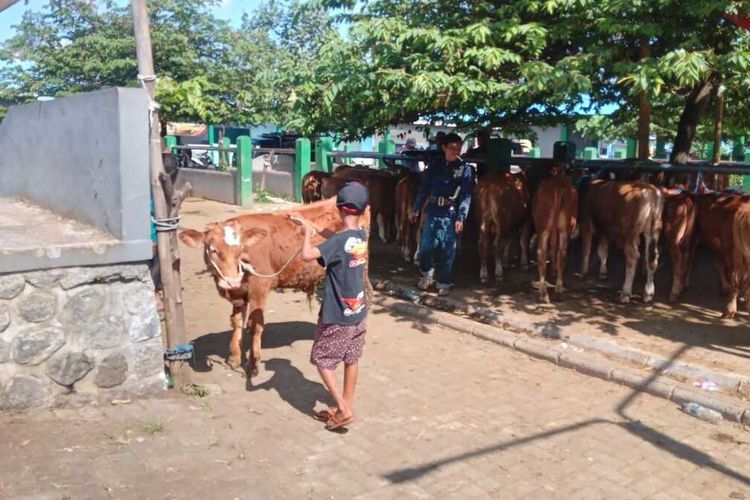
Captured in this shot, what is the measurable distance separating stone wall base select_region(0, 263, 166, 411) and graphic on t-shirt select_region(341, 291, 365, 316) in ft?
4.96

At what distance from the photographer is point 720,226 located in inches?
313

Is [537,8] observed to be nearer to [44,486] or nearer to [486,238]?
[486,238]

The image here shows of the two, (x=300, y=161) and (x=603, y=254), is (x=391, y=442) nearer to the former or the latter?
(x=603, y=254)

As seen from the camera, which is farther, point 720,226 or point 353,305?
point 720,226

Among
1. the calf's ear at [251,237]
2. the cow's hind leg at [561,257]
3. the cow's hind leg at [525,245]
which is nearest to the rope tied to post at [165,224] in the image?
the calf's ear at [251,237]

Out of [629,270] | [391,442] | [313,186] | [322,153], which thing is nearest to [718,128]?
[629,270]

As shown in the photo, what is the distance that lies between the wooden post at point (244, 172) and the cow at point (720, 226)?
43.6 feet

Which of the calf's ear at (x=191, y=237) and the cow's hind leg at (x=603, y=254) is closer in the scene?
the calf's ear at (x=191, y=237)

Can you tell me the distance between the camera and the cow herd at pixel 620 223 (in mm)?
7918

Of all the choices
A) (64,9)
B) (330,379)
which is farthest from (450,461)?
(64,9)

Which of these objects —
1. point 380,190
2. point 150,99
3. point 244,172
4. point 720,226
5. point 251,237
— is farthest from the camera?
point 244,172

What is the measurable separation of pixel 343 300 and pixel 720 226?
5244 millimetres

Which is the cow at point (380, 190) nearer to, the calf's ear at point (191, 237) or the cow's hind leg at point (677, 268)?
the cow's hind leg at point (677, 268)

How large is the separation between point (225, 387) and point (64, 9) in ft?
83.9
